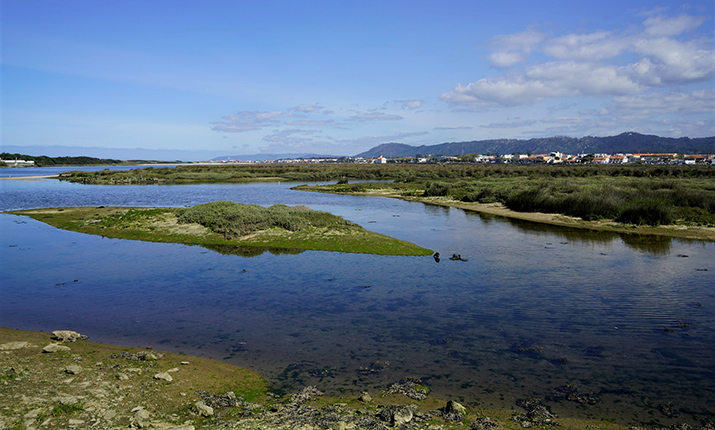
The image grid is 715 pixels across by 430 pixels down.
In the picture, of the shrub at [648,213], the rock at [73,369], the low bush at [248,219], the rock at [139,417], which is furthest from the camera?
the shrub at [648,213]

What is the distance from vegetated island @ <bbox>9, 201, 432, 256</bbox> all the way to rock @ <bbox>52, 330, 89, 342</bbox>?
11.9 meters

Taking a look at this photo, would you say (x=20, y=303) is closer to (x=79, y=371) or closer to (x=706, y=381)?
(x=79, y=371)

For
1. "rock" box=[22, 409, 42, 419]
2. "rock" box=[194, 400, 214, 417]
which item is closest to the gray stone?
"rock" box=[194, 400, 214, 417]

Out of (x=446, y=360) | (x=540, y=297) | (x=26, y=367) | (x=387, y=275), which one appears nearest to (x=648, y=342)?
(x=540, y=297)

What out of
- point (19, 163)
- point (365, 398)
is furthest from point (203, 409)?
point (19, 163)

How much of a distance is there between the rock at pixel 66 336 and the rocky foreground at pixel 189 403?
0.92 m

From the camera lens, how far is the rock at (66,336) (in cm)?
1160

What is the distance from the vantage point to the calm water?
32.9 ft

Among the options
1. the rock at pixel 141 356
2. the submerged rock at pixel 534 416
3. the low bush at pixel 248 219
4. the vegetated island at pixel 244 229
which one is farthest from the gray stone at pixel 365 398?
the low bush at pixel 248 219

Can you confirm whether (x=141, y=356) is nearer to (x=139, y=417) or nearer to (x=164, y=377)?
(x=164, y=377)

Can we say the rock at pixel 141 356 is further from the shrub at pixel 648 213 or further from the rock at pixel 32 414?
the shrub at pixel 648 213

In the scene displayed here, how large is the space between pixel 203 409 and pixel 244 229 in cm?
1936

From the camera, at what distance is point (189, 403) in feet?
28.3

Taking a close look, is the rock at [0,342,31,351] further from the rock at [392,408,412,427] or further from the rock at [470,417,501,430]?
the rock at [470,417,501,430]
